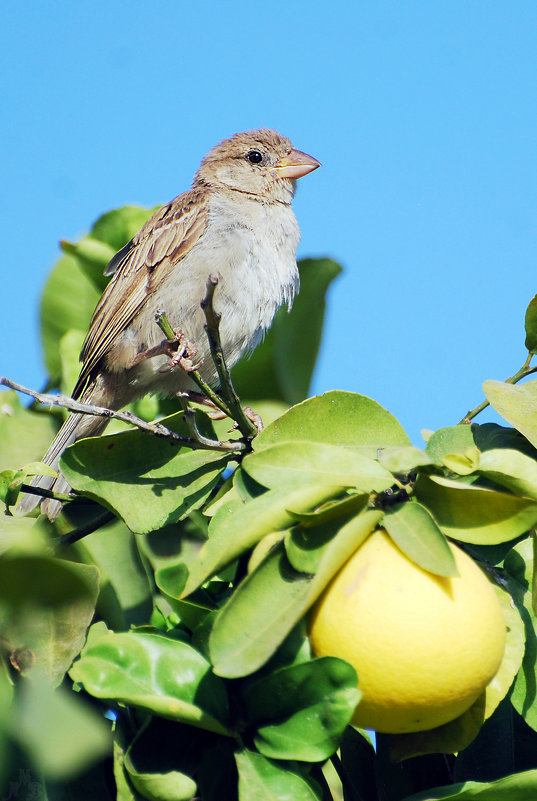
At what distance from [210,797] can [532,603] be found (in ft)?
2.16

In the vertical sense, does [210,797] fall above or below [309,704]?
below

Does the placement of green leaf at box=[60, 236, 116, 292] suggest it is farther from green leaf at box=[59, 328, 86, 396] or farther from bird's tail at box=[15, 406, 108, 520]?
bird's tail at box=[15, 406, 108, 520]

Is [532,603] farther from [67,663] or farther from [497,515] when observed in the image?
[67,663]

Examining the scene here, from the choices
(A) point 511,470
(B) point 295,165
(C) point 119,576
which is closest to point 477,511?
(A) point 511,470

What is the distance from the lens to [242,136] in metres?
5.32

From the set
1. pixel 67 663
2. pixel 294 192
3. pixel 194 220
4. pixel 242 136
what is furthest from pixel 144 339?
pixel 67 663

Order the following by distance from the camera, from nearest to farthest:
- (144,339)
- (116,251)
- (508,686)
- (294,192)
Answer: (508,686), (116,251), (144,339), (294,192)

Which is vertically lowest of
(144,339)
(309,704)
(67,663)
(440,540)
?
(144,339)

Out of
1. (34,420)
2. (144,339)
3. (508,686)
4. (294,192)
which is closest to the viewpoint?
(508,686)

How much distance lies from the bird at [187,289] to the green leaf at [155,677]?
2.19 metres

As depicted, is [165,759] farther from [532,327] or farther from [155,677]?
[532,327]

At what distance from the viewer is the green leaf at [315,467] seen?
4.71 feet

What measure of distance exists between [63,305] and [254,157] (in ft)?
7.49

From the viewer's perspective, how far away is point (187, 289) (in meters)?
4.09
